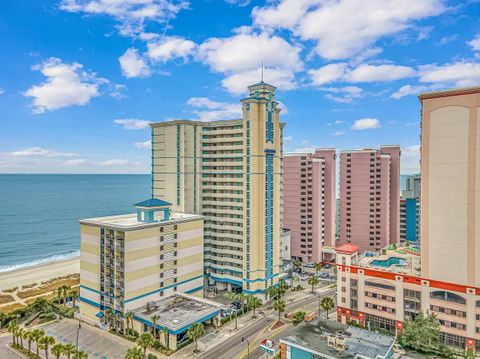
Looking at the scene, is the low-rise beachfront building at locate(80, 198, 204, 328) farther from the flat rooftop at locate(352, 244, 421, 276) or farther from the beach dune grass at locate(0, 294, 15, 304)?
the flat rooftop at locate(352, 244, 421, 276)

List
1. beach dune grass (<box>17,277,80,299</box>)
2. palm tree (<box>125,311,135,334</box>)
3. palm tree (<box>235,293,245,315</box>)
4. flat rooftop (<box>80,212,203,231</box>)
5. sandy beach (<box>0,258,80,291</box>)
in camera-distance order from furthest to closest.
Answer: sandy beach (<box>0,258,80,291</box>) → beach dune grass (<box>17,277,80,299</box>) → palm tree (<box>235,293,245,315</box>) → flat rooftop (<box>80,212,203,231</box>) → palm tree (<box>125,311,135,334</box>)

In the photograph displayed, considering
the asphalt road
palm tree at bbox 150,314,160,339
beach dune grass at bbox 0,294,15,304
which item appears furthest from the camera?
beach dune grass at bbox 0,294,15,304

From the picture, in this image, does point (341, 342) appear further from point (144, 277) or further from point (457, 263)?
point (144, 277)

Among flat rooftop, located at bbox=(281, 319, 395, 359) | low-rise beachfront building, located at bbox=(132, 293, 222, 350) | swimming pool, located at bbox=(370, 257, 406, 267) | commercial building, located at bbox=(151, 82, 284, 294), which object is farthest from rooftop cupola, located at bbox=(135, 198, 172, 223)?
swimming pool, located at bbox=(370, 257, 406, 267)

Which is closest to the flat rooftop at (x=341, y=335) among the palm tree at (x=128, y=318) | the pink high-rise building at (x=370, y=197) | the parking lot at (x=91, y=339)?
the palm tree at (x=128, y=318)

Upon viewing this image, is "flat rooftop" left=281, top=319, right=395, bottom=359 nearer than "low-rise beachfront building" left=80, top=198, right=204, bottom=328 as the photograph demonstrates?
Yes
